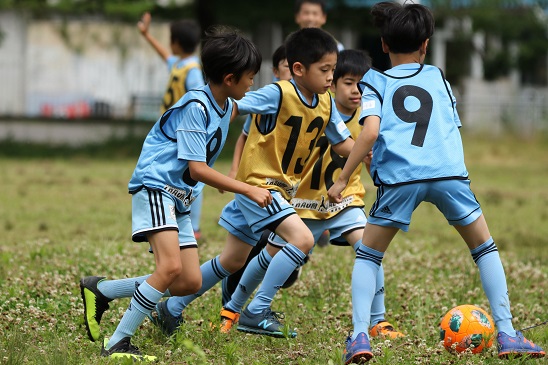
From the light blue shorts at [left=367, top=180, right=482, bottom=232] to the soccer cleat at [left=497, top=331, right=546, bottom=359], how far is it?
0.64 metres

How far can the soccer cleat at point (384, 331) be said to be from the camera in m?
5.76

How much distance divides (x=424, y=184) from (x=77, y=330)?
7.27 ft

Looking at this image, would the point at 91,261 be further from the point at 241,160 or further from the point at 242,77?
the point at 242,77

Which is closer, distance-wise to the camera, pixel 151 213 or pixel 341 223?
pixel 151 213

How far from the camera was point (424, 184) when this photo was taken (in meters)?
5.04

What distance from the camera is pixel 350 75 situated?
21.4ft

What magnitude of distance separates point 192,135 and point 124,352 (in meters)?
1.18

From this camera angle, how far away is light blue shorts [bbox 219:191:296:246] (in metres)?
5.62

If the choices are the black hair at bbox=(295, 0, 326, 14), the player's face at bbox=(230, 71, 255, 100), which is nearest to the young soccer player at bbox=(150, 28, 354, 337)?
the player's face at bbox=(230, 71, 255, 100)

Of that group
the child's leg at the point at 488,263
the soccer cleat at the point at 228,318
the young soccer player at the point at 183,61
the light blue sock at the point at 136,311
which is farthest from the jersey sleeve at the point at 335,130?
the young soccer player at the point at 183,61

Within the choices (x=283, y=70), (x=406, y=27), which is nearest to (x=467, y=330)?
(x=406, y=27)

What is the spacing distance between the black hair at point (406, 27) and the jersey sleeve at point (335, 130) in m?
0.85

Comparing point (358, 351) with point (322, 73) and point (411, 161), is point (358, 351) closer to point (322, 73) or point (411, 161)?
point (411, 161)

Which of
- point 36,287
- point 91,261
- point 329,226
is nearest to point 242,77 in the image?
point 329,226
